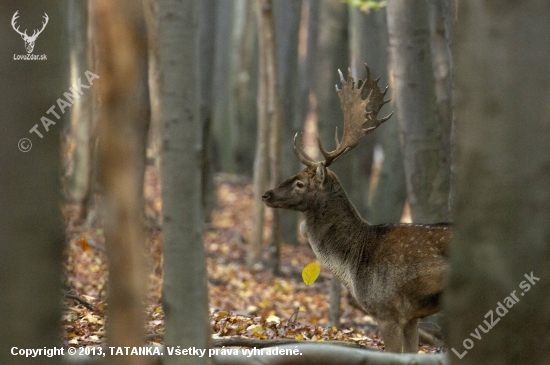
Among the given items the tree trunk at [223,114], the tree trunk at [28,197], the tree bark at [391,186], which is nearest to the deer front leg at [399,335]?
the tree trunk at [28,197]

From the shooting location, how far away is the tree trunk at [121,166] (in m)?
4.25

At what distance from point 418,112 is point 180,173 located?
5.75m

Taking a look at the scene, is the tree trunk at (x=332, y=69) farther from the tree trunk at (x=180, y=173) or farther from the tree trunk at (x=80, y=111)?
the tree trunk at (x=180, y=173)

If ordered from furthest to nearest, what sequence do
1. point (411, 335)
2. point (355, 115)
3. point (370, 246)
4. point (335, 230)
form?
point (355, 115) → point (335, 230) → point (370, 246) → point (411, 335)

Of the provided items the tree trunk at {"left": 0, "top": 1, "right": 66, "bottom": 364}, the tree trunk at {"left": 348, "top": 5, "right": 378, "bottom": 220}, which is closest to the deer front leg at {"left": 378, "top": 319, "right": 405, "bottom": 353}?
the tree trunk at {"left": 0, "top": 1, "right": 66, "bottom": 364}

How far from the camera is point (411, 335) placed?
7.44 meters

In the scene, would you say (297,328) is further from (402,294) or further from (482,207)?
(482,207)

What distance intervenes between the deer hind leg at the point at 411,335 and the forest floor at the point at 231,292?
1.40 ft

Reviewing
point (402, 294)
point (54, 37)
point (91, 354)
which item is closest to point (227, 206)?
point (402, 294)

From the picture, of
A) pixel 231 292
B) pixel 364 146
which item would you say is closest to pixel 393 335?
pixel 231 292

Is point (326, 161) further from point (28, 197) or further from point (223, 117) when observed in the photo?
point (223, 117)

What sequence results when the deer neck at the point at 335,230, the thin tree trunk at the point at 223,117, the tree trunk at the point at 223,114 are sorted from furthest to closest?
1. the thin tree trunk at the point at 223,117
2. the tree trunk at the point at 223,114
3. the deer neck at the point at 335,230

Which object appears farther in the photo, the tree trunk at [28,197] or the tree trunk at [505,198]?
the tree trunk at [28,197]

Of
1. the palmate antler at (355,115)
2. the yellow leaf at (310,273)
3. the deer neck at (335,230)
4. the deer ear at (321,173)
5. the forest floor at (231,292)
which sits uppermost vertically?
the palmate antler at (355,115)
